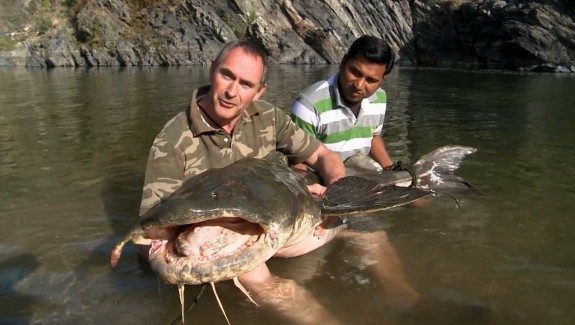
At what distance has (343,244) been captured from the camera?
13.6 ft

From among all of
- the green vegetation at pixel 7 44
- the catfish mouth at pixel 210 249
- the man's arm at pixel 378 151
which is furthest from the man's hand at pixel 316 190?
the green vegetation at pixel 7 44

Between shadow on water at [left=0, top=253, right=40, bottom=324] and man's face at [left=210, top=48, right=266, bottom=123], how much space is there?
1.67 metres

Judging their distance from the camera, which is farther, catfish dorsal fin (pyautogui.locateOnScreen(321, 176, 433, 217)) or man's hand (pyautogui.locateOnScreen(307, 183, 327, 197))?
man's hand (pyautogui.locateOnScreen(307, 183, 327, 197))

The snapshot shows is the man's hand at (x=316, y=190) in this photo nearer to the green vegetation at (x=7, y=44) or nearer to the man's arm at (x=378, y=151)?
the man's arm at (x=378, y=151)

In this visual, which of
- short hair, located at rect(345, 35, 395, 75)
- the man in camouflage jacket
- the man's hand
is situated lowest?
the man's hand

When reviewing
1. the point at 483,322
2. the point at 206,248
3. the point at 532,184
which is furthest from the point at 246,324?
the point at 532,184

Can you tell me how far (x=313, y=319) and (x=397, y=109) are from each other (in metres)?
9.87

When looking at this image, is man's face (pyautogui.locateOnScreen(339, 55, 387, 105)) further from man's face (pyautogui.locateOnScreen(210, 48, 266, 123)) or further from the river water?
man's face (pyautogui.locateOnScreen(210, 48, 266, 123))

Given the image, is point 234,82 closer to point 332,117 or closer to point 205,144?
point 205,144

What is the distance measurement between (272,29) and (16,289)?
130 feet

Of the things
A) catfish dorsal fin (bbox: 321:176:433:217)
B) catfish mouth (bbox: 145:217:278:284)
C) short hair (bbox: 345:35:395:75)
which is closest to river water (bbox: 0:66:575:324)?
catfish dorsal fin (bbox: 321:176:433:217)

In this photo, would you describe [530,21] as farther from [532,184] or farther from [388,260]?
[388,260]

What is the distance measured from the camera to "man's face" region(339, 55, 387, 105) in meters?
4.37

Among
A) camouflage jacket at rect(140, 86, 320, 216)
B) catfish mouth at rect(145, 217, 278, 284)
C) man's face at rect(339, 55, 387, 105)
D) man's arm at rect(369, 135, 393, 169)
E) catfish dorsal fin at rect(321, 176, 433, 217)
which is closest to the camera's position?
catfish mouth at rect(145, 217, 278, 284)
